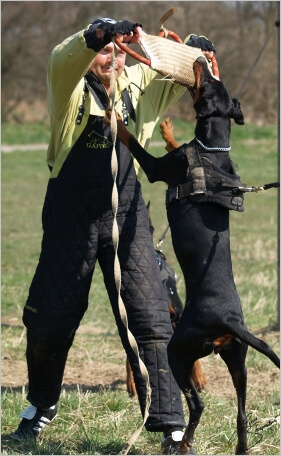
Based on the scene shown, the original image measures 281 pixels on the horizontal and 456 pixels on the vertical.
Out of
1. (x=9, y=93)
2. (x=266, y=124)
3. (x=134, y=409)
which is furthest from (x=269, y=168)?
(x=134, y=409)

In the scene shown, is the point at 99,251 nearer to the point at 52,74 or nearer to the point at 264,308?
the point at 52,74

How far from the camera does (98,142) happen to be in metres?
4.49

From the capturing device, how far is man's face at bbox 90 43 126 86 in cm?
445

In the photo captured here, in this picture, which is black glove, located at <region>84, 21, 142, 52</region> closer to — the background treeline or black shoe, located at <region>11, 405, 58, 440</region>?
black shoe, located at <region>11, 405, 58, 440</region>

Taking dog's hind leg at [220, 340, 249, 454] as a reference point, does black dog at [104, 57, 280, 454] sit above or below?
above

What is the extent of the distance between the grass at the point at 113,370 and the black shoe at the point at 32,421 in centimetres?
7

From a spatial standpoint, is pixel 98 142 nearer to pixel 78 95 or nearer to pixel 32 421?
pixel 78 95

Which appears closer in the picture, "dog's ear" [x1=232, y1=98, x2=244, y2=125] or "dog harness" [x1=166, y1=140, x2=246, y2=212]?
"dog harness" [x1=166, y1=140, x2=246, y2=212]

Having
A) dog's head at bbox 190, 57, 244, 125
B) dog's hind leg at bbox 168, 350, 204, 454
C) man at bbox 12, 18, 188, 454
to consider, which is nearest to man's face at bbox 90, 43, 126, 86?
man at bbox 12, 18, 188, 454

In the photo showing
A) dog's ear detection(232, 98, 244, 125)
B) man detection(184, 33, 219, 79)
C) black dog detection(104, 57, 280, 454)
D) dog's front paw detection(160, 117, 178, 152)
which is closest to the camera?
black dog detection(104, 57, 280, 454)

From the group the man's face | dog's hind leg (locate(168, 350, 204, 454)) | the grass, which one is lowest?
the grass

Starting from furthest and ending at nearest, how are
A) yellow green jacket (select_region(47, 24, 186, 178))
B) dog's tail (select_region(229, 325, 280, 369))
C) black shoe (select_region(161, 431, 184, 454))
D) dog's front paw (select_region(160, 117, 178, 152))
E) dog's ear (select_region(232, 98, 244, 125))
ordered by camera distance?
dog's front paw (select_region(160, 117, 178, 152))
black shoe (select_region(161, 431, 184, 454))
yellow green jacket (select_region(47, 24, 186, 178))
dog's ear (select_region(232, 98, 244, 125))
dog's tail (select_region(229, 325, 280, 369))

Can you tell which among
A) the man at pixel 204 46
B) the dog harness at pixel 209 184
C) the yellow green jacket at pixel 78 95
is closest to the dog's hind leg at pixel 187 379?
the dog harness at pixel 209 184

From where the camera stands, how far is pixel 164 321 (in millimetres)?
4605
